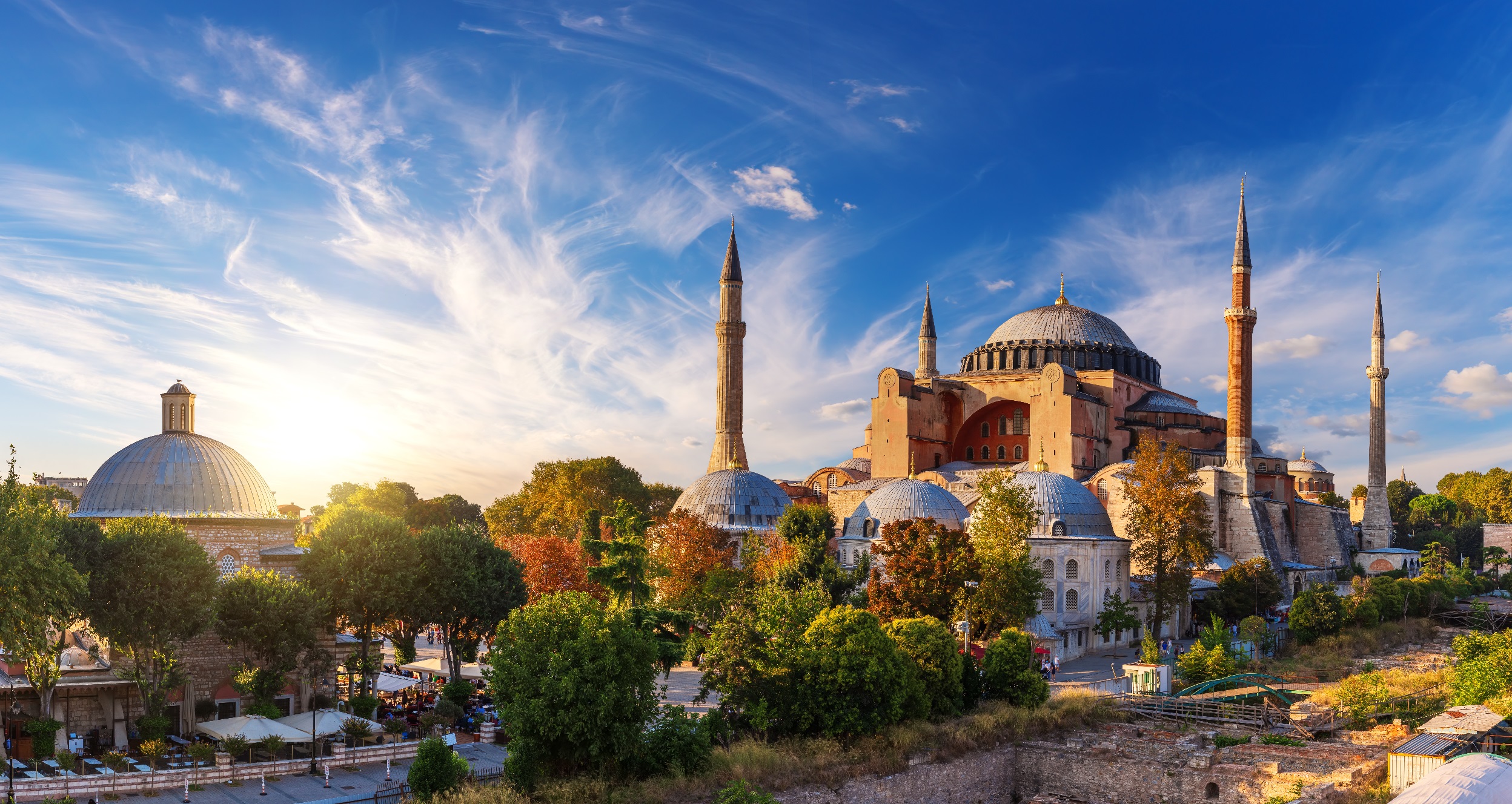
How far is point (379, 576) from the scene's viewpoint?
24.8m

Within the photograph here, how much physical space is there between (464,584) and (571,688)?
969 centimetres

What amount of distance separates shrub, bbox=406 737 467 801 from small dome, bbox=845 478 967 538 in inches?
872

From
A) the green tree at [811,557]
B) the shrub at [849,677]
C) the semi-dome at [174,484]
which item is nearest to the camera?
the shrub at [849,677]

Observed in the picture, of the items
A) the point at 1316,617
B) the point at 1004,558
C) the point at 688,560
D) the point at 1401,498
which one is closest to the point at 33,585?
the point at 688,560

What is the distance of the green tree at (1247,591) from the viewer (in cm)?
3797

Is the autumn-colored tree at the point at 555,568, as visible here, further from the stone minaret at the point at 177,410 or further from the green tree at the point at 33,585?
the green tree at the point at 33,585

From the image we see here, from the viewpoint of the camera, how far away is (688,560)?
36.6 m

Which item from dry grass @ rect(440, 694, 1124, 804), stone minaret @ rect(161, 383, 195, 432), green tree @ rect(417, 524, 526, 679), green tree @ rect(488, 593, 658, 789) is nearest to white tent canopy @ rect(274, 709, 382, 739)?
green tree @ rect(417, 524, 526, 679)

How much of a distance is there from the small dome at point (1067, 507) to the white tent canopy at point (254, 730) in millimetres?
23144

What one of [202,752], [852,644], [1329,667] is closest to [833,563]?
[852,644]

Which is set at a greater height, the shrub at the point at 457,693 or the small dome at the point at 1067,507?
the small dome at the point at 1067,507

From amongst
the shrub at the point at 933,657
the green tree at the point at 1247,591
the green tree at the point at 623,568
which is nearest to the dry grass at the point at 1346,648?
the green tree at the point at 1247,591

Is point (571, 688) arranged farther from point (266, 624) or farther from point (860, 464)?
point (860, 464)

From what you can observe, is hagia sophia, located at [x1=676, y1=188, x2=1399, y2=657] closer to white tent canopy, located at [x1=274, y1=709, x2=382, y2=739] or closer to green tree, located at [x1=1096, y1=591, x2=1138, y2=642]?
green tree, located at [x1=1096, y1=591, x2=1138, y2=642]
